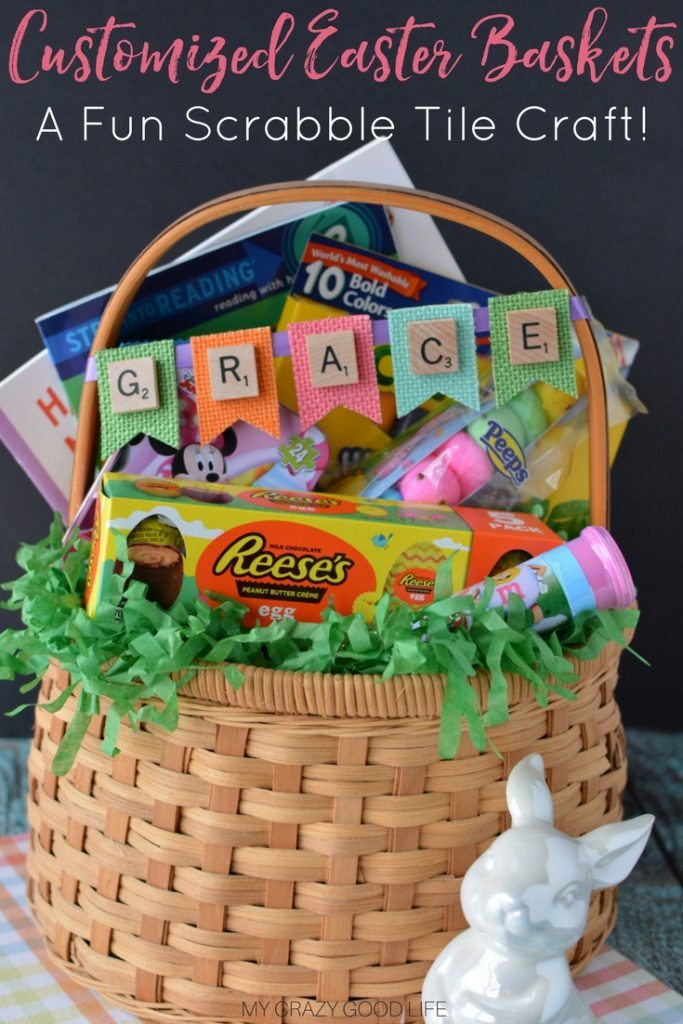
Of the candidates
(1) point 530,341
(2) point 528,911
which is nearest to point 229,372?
(1) point 530,341

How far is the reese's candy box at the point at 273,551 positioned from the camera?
2.82 feet

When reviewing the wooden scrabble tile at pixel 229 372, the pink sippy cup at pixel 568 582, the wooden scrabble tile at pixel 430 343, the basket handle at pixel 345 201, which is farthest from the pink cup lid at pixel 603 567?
the wooden scrabble tile at pixel 229 372

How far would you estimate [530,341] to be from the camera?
3.28ft

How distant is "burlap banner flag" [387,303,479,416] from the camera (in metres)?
1.00

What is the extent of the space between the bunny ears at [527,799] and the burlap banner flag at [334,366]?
41 cm

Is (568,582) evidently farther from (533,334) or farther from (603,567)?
(533,334)

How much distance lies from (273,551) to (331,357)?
222 mm

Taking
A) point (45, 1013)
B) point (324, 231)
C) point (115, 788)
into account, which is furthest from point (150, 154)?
point (45, 1013)

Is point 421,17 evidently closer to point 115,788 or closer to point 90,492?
point 90,492

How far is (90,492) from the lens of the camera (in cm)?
96

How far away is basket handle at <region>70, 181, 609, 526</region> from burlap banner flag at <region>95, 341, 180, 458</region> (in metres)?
0.02

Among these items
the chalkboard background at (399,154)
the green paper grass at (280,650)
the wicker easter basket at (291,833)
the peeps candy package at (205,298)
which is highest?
the chalkboard background at (399,154)

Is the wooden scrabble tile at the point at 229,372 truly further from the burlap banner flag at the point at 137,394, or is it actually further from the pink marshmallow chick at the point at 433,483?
the pink marshmallow chick at the point at 433,483

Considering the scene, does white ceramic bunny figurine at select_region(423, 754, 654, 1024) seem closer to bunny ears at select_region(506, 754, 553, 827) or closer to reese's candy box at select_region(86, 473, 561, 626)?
bunny ears at select_region(506, 754, 553, 827)
